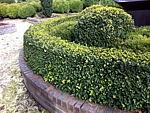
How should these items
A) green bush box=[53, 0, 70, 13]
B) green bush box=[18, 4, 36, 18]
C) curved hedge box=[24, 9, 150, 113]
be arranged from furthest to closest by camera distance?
green bush box=[53, 0, 70, 13], green bush box=[18, 4, 36, 18], curved hedge box=[24, 9, 150, 113]

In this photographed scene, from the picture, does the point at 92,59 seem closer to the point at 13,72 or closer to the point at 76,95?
the point at 76,95

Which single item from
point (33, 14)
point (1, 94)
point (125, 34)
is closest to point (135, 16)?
point (125, 34)

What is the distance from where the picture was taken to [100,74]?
1776 millimetres

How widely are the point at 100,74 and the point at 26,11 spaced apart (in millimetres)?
7614

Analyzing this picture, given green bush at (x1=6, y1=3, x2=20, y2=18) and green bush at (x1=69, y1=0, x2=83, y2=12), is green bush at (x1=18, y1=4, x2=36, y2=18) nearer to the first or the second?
green bush at (x1=6, y1=3, x2=20, y2=18)

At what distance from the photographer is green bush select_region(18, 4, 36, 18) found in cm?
842

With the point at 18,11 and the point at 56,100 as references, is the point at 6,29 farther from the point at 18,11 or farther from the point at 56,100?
the point at 56,100

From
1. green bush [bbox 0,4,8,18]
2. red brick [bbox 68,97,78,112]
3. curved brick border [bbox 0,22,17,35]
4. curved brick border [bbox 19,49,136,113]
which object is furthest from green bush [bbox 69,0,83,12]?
red brick [bbox 68,97,78,112]

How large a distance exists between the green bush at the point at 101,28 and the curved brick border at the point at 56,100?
1.02 m

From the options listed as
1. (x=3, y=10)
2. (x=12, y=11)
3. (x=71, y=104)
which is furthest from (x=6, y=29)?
(x=71, y=104)

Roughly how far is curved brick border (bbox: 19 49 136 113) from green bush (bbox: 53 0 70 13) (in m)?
7.27

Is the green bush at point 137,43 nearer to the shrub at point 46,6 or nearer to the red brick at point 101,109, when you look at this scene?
the red brick at point 101,109

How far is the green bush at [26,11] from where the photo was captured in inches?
332

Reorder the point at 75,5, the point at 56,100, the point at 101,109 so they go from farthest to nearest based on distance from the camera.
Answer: the point at 75,5 → the point at 56,100 → the point at 101,109
